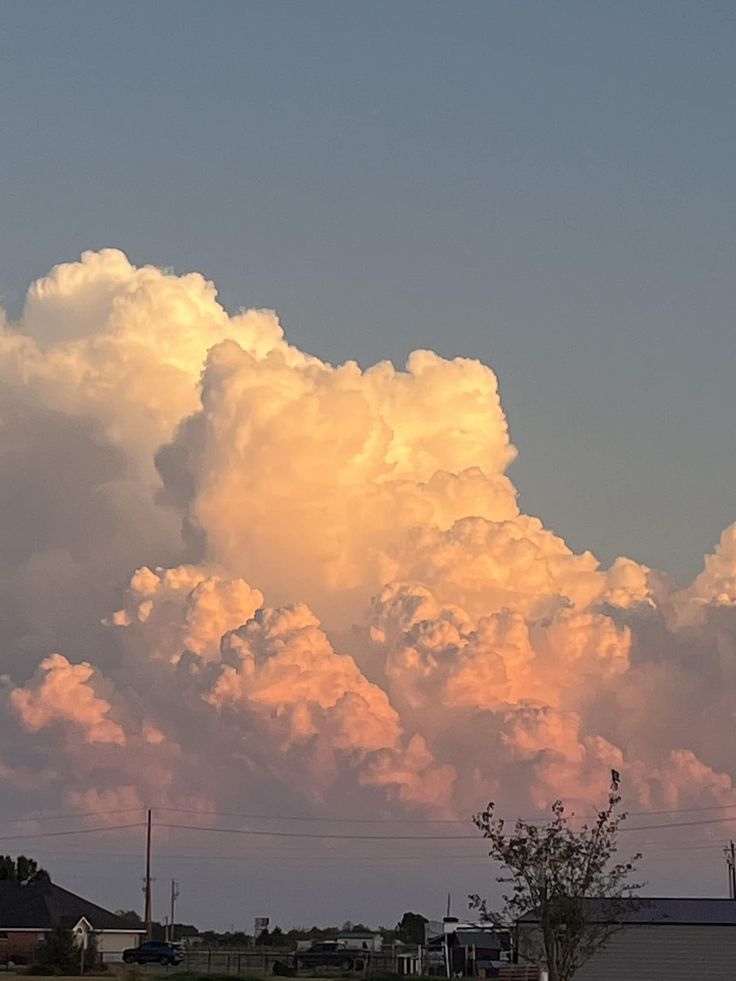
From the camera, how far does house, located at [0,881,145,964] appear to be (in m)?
120

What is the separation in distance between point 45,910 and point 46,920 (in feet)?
5.78

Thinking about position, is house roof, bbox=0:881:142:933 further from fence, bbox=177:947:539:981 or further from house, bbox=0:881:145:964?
fence, bbox=177:947:539:981

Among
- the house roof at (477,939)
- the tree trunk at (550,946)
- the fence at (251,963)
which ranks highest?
the house roof at (477,939)

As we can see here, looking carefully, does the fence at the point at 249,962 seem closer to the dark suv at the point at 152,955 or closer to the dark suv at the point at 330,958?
the dark suv at the point at 330,958

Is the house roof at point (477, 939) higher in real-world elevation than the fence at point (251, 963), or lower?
higher

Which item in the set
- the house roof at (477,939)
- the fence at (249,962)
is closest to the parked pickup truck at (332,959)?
the fence at (249,962)

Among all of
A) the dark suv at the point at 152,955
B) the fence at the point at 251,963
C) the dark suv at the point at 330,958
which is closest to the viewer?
the fence at the point at 251,963

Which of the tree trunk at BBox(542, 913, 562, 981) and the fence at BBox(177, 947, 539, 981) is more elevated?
the fence at BBox(177, 947, 539, 981)

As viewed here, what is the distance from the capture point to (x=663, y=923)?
75.8 meters

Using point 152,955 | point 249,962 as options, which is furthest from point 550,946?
point 152,955

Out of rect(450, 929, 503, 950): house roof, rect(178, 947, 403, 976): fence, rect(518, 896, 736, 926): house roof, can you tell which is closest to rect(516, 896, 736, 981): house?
rect(518, 896, 736, 926): house roof

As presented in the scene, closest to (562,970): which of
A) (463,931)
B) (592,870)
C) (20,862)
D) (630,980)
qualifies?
(592,870)

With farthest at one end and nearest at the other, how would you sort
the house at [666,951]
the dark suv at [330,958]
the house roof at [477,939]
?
the house roof at [477,939] → the dark suv at [330,958] → the house at [666,951]

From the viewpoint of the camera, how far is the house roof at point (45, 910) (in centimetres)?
12231
